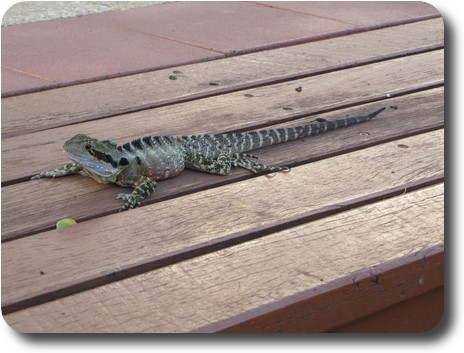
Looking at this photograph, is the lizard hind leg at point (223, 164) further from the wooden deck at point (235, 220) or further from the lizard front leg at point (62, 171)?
the lizard front leg at point (62, 171)

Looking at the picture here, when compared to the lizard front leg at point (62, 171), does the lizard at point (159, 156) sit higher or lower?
lower

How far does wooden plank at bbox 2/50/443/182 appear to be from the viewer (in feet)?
12.2

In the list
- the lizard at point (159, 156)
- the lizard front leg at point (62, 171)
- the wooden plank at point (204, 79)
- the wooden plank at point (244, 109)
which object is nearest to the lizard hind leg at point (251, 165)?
the lizard at point (159, 156)

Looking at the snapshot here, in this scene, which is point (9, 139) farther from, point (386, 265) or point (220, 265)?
point (386, 265)

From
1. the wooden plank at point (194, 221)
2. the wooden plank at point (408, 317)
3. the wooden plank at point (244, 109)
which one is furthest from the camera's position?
the wooden plank at point (244, 109)

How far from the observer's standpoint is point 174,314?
2422mm

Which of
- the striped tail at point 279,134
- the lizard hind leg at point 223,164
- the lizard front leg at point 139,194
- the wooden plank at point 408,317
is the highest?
the lizard front leg at point 139,194

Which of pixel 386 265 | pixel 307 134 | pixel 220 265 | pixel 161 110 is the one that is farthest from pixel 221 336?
pixel 161 110

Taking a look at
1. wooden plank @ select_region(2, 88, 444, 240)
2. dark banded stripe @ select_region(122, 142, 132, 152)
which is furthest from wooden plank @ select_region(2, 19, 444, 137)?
wooden plank @ select_region(2, 88, 444, 240)

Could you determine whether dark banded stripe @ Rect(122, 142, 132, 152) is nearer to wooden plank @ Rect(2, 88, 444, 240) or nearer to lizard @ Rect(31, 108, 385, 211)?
lizard @ Rect(31, 108, 385, 211)

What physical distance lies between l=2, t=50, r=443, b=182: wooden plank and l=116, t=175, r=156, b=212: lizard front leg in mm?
453

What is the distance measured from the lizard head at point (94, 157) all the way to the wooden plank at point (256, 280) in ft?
3.14

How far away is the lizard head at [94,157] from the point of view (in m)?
3.49

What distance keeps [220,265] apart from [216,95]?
6.42ft
